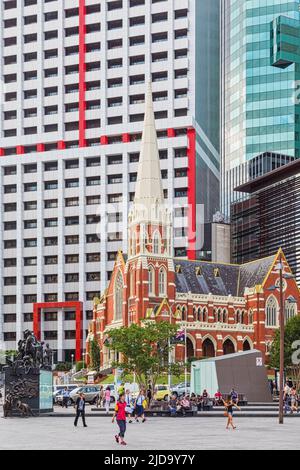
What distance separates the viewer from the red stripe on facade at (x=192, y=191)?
131375mm

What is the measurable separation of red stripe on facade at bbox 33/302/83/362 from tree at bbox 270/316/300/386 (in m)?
46.2

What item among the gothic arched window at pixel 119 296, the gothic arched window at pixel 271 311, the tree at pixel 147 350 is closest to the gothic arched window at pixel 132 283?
the gothic arched window at pixel 119 296

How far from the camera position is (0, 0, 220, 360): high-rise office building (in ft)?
447

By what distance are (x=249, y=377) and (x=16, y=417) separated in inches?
843

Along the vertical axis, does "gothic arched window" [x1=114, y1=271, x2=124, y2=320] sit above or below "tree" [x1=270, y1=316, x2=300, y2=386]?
above

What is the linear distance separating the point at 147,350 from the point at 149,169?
42.4m

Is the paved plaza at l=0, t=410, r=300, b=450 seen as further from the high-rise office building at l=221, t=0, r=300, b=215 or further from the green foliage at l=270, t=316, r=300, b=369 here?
the high-rise office building at l=221, t=0, r=300, b=215

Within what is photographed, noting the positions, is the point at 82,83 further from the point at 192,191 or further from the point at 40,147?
the point at 192,191

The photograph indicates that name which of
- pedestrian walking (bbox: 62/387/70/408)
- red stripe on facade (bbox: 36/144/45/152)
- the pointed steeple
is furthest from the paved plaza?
red stripe on facade (bbox: 36/144/45/152)

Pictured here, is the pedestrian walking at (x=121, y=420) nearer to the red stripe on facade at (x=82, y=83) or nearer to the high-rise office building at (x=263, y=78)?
the high-rise office building at (x=263, y=78)

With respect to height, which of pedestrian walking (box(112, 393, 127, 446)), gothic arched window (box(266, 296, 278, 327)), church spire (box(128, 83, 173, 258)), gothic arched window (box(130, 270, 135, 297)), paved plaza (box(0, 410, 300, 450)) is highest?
church spire (box(128, 83, 173, 258))

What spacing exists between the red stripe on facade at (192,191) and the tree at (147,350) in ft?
189
